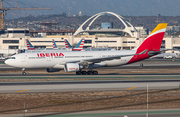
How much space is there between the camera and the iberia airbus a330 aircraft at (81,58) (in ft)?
161

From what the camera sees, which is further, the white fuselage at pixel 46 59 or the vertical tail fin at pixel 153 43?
the vertical tail fin at pixel 153 43

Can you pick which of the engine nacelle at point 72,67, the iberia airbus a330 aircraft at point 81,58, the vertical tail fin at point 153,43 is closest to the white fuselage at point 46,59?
the iberia airbus a330 aircraft at point 81,58

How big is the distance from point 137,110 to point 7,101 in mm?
12773

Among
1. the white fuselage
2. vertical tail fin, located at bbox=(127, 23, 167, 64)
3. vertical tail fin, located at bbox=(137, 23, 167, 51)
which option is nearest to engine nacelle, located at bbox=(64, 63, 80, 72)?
the white fuselage

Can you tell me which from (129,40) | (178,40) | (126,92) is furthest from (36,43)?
(126,92)

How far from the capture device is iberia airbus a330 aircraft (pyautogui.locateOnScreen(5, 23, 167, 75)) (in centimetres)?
Result: 4894

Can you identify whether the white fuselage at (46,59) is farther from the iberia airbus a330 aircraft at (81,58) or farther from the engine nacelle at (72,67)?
the engine nacelle at (72,67)

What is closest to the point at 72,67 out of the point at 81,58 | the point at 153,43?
the point at 81,58

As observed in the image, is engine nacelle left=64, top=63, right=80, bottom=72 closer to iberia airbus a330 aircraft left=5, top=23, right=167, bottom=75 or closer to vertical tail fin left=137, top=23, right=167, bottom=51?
iberia airbus a330 aircraft left=5, top=23, right=167, bottom=75

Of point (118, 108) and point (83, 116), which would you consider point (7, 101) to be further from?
point (118, 108)

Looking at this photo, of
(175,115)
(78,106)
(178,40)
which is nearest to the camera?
(175,115)

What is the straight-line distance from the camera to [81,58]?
50.6 metres

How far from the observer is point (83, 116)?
2181 centimetres

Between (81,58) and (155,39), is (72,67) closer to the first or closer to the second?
(81,58)
